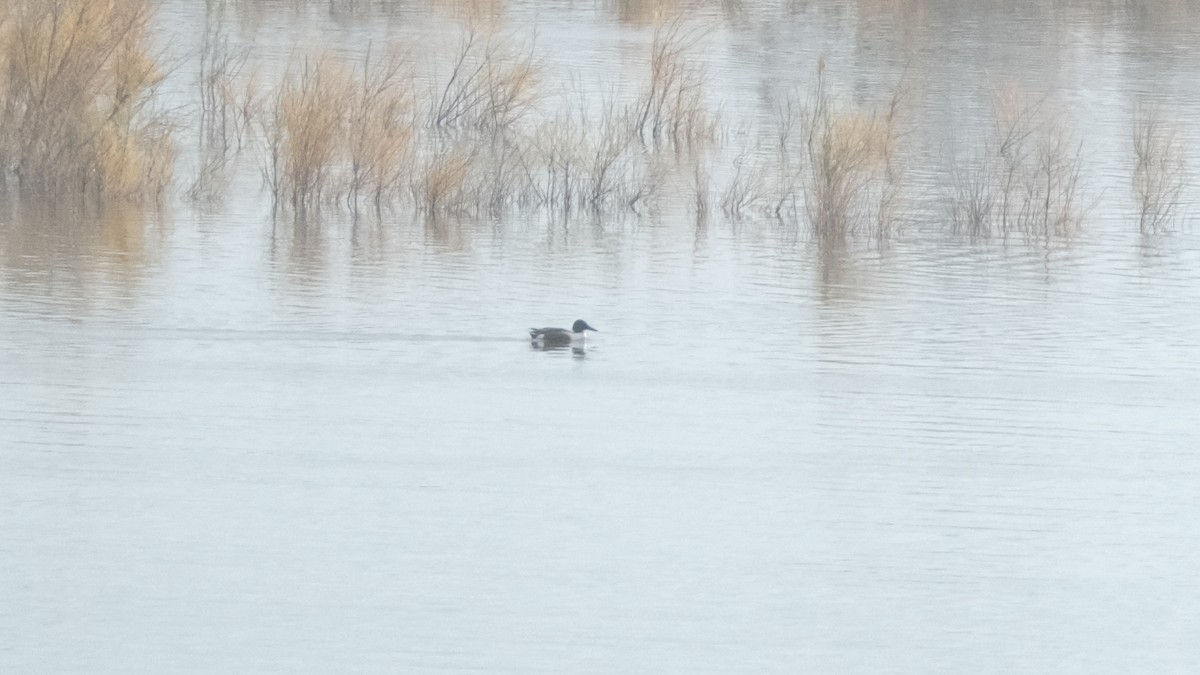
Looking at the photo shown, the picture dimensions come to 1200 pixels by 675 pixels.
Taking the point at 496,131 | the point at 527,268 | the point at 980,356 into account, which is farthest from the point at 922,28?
the point at 980,356

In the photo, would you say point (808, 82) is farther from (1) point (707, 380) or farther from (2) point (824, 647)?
(2) point (824, 647)

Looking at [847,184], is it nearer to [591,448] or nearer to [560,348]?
[560,348]

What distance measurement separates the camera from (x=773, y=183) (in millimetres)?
19359

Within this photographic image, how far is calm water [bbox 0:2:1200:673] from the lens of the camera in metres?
8.05

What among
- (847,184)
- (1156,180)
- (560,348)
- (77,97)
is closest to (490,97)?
(847,184)

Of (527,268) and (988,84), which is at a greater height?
(988,84)

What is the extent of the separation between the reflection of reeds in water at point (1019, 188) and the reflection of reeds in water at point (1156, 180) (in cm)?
48

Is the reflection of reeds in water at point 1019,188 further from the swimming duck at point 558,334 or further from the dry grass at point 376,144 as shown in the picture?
the swimming duck at point 558,334

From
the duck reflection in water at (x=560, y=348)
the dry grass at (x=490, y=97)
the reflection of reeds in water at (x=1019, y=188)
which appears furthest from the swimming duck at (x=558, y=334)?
the dry grass at (x=490, y=97)

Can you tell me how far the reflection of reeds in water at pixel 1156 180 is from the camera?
712 inches

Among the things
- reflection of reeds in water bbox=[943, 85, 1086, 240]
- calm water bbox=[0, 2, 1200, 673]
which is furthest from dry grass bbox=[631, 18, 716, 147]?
calm water bbox=[0, 2, 1200, 673]

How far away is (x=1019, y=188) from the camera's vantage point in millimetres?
19234

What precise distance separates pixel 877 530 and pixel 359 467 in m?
2.29

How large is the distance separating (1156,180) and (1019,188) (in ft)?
3.77
